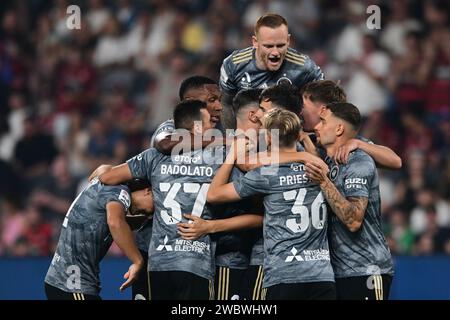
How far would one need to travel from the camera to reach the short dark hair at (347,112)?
8.58 metres

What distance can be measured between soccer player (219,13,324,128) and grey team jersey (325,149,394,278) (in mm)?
1112

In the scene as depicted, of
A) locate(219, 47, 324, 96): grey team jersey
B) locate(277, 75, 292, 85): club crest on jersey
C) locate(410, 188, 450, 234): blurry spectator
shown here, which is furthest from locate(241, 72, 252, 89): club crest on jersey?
locate(410, 188, 450, 234): blurry spectator

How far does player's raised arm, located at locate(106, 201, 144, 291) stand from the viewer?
8641 mm

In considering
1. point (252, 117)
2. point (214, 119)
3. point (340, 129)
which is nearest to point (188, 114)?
point (214, 119)

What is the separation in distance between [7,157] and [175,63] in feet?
7.65

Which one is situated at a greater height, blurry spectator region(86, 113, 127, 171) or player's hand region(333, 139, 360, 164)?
blurry spectator region(86, 113, 127, 171)

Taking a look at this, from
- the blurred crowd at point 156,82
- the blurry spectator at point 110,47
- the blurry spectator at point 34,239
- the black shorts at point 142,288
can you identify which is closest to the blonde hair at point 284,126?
the black shorts at point 142,288

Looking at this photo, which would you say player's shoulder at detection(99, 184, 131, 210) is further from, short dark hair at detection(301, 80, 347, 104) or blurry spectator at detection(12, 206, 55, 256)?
blurry spectator at detection(12, 206, 55, 256)

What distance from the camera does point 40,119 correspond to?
602 inches

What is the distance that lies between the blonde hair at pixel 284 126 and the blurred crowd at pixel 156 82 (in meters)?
5.08

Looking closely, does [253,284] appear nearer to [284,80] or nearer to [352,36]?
[284,80]
